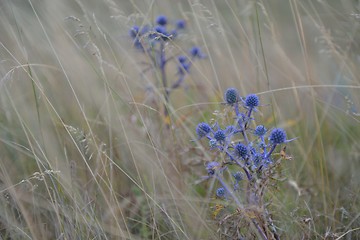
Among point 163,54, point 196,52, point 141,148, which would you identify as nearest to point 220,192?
point 141,148

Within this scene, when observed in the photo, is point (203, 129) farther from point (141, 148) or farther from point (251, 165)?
point (141, 148)

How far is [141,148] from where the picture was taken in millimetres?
2344

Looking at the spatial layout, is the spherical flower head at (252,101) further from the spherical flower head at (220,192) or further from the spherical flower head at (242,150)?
the spherical flower head at (220,192)

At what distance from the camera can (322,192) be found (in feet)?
7.54

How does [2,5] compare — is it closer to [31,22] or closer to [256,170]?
[31,22]

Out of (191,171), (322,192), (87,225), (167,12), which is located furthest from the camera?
(167,12)

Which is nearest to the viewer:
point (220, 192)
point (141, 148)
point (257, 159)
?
point (257, 159)

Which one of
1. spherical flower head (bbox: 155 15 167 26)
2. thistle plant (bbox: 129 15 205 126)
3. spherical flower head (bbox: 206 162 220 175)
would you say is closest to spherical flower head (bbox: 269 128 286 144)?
spherical flower head (bbox: 206 162 220 175)

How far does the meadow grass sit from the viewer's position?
1988mm

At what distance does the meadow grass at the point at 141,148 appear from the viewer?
1988mm

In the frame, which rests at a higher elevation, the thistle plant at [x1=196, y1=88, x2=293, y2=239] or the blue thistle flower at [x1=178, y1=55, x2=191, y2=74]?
the blue thistle flower at [x1=178, y1=55, x2=191, y2=74]

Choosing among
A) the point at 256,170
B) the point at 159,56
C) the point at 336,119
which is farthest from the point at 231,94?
the point at 336,119

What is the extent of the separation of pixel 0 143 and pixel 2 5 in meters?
0.73

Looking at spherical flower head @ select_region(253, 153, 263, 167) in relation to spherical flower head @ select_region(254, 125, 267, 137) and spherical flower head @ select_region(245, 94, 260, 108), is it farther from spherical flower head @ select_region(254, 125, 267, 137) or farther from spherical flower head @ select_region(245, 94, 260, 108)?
spherical flower head @ select_region(245, 94, 260, 108)
